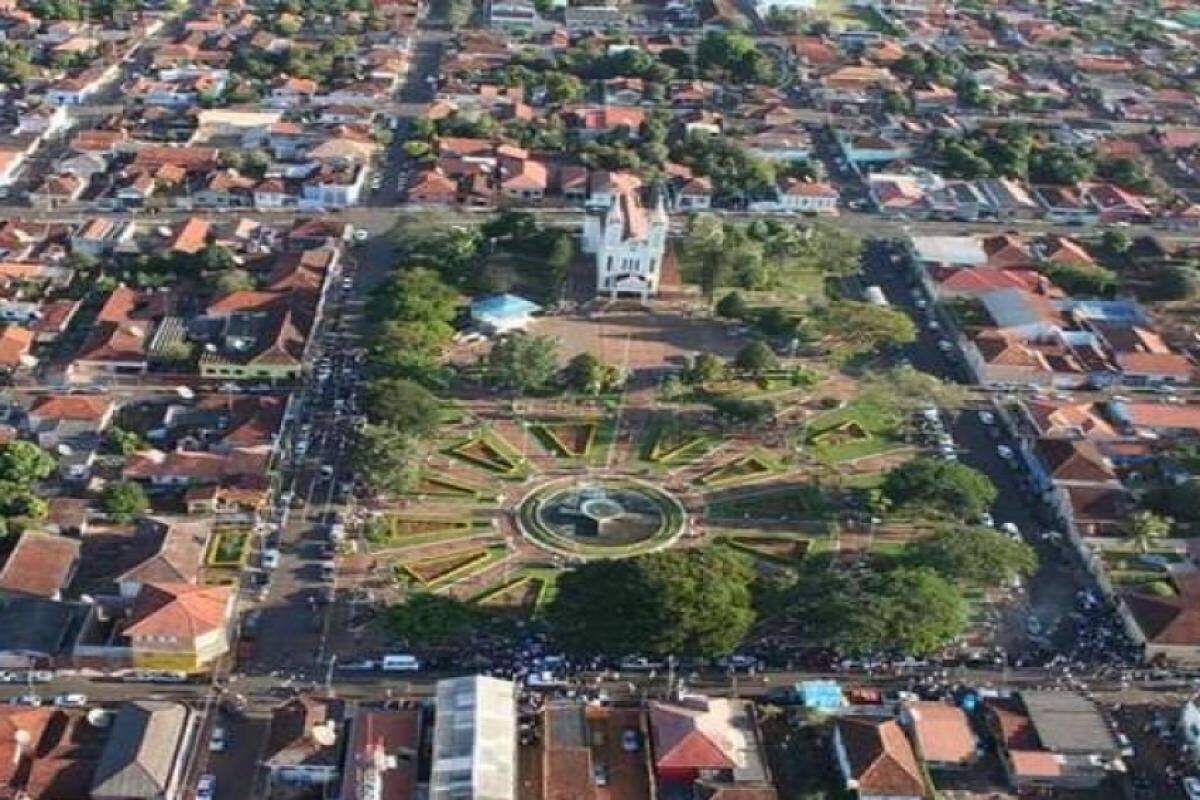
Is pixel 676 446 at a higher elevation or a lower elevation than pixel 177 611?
lower

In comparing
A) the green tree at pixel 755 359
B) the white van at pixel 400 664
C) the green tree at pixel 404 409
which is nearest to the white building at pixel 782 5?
the green tree at pixel 755 359

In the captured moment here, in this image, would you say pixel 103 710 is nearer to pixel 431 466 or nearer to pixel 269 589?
pixel 269 589

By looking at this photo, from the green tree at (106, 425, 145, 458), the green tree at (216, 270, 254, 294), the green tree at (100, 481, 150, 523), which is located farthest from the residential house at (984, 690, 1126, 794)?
the green tree at (216, 270, 254, 294)

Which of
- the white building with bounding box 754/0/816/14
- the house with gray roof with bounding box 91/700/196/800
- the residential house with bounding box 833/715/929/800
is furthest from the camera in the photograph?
the white building with bounding box 754/0/816/14

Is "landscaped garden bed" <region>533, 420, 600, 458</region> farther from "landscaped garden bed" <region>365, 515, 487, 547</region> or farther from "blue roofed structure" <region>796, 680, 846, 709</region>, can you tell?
"blue roofed structure" <region>796, 680, 846, 709</region>

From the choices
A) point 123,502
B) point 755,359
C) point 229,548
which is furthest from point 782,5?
point 123,502

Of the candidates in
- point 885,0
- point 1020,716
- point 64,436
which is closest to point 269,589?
point 64,436

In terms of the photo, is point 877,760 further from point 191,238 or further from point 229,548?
point 191,238

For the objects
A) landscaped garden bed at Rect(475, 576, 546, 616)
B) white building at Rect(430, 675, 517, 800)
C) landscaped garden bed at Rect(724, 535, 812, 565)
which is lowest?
landscaped garden bed at Rect(724, 535, 812, 565)
